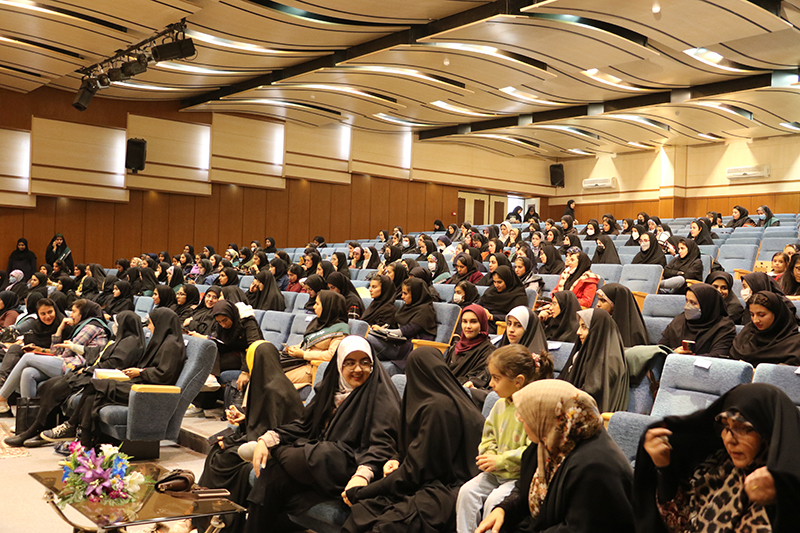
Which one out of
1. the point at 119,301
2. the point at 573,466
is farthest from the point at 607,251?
the point at 573,466

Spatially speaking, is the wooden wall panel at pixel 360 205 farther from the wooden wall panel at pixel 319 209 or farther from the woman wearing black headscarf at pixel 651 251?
the woman wearing black headscarf at pixel 651 251

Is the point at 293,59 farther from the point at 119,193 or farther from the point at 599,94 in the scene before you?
the point at 599,94

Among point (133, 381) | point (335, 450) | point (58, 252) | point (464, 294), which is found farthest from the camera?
point (58, 252)

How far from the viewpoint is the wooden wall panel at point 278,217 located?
53.7ft

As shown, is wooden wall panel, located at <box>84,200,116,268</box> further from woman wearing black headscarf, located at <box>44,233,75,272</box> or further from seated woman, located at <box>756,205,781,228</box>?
seated woman, located at <box>756,205,781,228</box>

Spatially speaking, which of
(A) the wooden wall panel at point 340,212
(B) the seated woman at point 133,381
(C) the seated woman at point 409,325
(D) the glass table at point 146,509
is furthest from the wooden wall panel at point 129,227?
(D) the glass table at point 146,509

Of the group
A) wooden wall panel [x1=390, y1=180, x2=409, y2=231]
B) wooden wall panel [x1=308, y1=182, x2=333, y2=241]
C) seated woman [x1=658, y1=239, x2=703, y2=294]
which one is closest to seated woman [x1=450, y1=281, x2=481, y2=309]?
seated woman [x1=658, y1=239, x2=703, y2=294]

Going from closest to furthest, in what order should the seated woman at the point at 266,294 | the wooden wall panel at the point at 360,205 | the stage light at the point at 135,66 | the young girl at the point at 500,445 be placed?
the young girl at the point at 500,445 → the seated woman at the point at 266,294 → the stage light at the point at 135,66 → the wooden wall panel at the point at 360,205

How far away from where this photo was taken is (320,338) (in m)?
4.93

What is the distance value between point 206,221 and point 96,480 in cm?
1297

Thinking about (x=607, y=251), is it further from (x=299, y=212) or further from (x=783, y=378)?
(x=299, y=212)

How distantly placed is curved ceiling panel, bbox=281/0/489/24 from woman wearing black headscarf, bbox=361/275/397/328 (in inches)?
179

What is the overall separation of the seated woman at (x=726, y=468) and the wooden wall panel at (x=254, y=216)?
48.4 feet

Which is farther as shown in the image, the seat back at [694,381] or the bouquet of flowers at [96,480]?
the seat back at [694,381]
